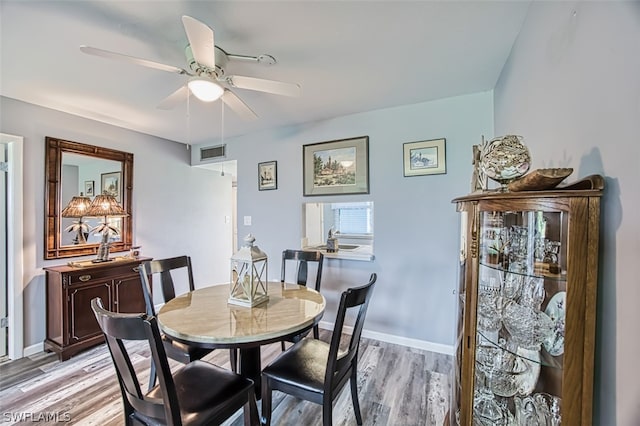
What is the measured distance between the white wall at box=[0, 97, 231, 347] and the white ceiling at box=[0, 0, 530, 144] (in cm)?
26

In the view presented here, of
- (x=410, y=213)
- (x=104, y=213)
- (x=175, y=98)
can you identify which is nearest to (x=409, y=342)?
(x=410, y=213)

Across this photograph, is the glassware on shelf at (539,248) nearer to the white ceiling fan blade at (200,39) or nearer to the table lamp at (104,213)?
the white ceiling fan blade at (200,39)

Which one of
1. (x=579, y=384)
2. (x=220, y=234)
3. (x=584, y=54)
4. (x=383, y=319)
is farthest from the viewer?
(x=220, y=234)

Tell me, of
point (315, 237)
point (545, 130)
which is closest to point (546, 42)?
point (545, 130)

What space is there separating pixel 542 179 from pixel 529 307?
0.54 m

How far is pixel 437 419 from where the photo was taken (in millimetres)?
1827

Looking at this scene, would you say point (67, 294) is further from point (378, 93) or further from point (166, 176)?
point (378, 93)

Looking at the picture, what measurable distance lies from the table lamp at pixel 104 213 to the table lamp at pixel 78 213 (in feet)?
0.22

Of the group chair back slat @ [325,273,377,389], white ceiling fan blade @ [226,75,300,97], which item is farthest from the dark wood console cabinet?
chair back slat @ [325,273,377,389]

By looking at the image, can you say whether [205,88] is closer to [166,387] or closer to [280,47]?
[280,47]

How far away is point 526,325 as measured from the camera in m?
1.11

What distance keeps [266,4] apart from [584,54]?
140 cm

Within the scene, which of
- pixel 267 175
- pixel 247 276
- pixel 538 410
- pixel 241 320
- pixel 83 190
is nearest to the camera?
pixel 538 410

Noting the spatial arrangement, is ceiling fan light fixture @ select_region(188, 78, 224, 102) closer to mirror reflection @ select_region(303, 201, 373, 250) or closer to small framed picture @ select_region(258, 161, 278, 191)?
small framed picture @ select_region(258, 161, 278, 191)
